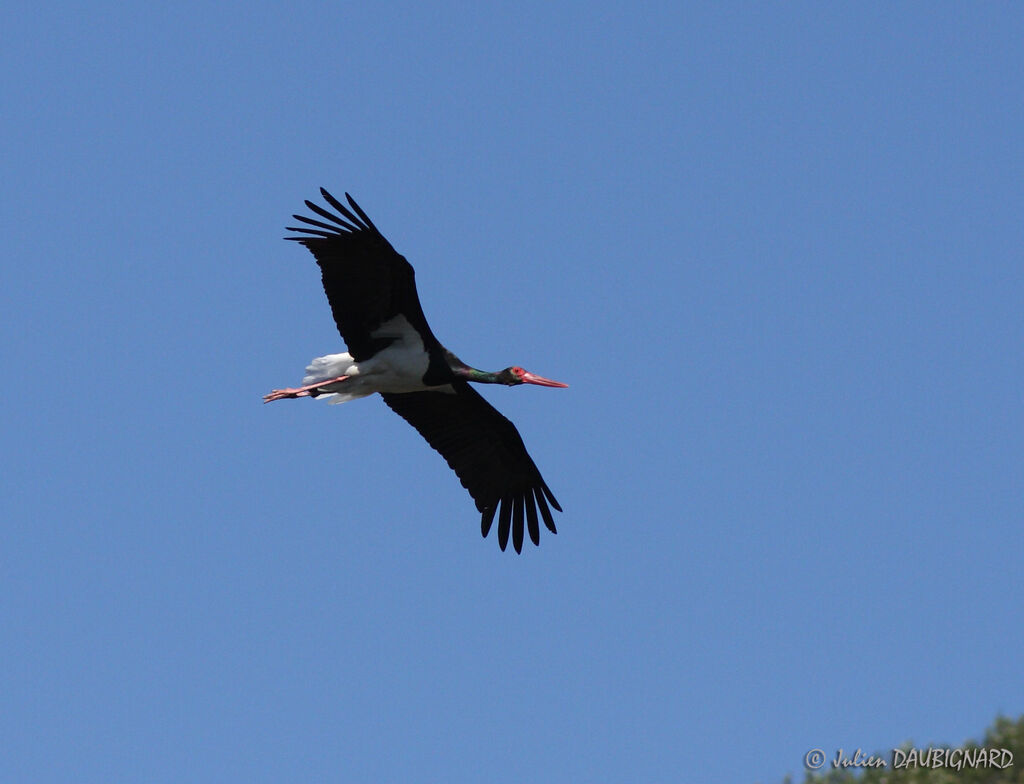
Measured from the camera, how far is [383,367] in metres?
15.6

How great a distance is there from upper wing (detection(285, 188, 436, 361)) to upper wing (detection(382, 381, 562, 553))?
66.7 inches

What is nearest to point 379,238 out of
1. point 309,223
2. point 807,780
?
point 309,223

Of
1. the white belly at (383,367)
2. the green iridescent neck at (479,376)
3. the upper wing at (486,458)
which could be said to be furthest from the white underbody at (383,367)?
the upper wing at (486,458)

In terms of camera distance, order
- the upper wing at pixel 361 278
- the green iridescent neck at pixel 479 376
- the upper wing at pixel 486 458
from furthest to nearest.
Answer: the upper wing at pixel 486 458, the green iridescent neck at pixel 479 376, the upper wing at pixel 361 278

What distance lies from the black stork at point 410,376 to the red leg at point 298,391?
0.01 metres

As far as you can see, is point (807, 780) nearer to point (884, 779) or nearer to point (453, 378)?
point (884, 779)

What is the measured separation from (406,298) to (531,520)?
12.4 ft

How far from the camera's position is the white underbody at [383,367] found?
15.6m

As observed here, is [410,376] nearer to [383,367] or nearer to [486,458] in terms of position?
[383,367]

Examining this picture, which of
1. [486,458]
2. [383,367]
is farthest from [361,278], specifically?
[486,458]

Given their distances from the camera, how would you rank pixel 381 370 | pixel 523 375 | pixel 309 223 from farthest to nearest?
pixel 523 375
pixel 381 370
pixel 309 223

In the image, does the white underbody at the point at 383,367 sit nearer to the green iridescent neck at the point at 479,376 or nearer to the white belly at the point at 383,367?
the white belly at the point at 383,367

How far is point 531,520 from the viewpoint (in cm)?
1759

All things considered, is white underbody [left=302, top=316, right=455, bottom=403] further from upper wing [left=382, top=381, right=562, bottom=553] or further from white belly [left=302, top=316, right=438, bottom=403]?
upper wing [left=382, top=381, right=562, bottom=553]
